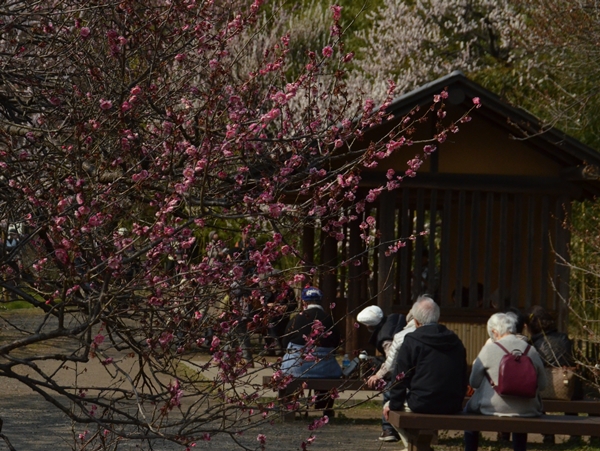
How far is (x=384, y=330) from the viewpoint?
11.1 m

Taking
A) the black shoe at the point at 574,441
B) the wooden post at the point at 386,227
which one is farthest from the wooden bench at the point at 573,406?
the wooden post at the point at 386,227

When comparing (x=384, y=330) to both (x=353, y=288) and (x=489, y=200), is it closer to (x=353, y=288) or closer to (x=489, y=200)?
(x=489, y=200)

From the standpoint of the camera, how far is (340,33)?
24.3ft

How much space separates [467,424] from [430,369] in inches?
18.9

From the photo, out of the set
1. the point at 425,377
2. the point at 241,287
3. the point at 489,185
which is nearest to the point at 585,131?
the point at 489,185

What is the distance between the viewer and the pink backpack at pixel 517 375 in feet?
27.7

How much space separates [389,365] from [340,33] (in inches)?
144

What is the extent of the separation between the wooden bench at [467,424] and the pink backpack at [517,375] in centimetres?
21

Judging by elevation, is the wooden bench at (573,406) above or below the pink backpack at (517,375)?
below

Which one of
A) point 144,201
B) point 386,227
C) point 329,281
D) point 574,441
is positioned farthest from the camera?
point 329,281

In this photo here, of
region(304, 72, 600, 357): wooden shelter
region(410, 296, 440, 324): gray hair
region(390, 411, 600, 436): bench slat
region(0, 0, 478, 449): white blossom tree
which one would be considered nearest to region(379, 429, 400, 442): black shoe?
region(390, 411, 600, 436): bench slat

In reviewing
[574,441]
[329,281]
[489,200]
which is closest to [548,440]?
[574,441]

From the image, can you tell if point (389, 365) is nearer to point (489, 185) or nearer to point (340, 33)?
point (340, 33)

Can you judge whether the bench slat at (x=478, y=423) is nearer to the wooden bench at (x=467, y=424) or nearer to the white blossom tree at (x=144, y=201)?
the wooden bench at (x=467, y=424)
